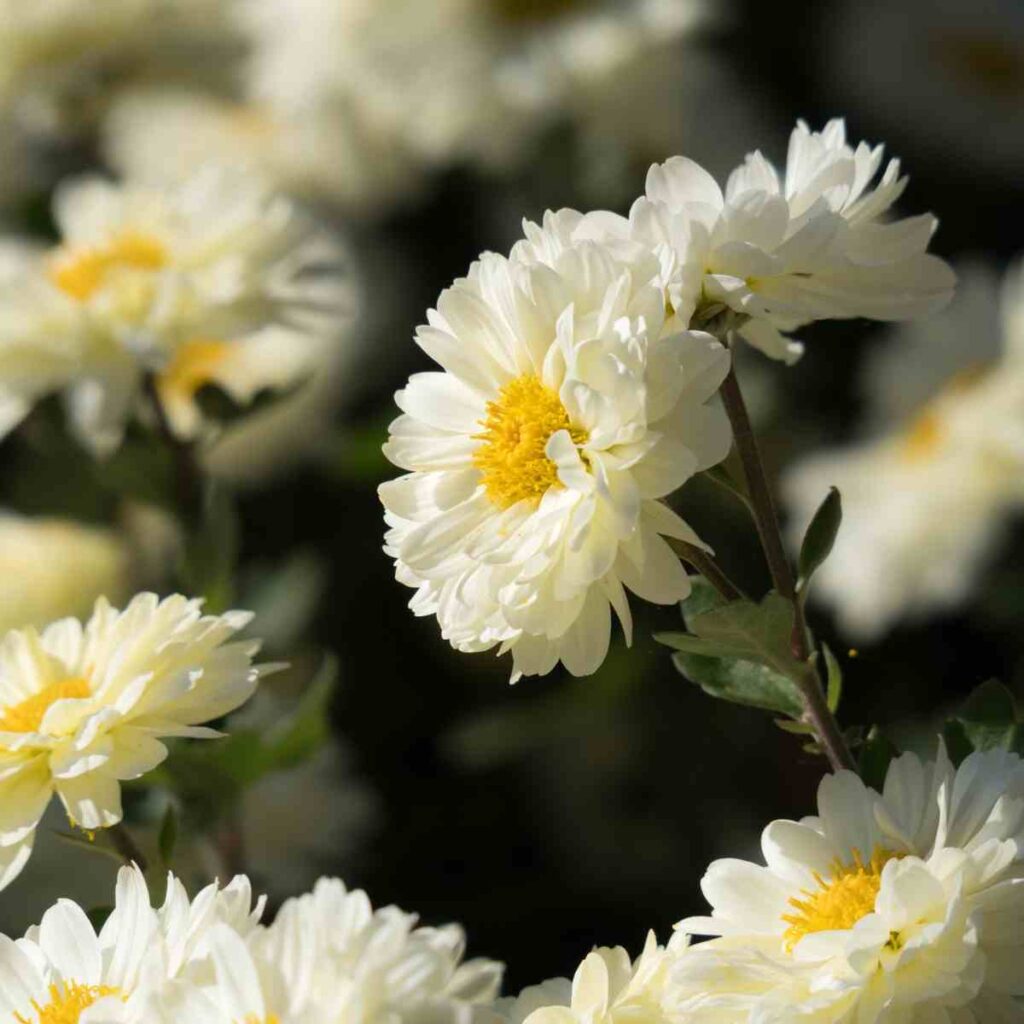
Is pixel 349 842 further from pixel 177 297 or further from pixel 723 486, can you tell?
pixel 723 486

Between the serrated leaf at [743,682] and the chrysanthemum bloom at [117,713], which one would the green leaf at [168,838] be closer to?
the chrysanthemum bloom at [117,713]

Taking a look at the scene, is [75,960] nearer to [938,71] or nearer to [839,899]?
[839,899]

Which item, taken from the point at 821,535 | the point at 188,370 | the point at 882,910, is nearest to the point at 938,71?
the point at 188,370

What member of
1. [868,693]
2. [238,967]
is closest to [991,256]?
[868,693]

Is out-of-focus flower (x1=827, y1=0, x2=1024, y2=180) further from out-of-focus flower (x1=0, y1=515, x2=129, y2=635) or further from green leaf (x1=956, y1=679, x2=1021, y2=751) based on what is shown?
green leaf (x1=956, y1=679, x2=1021, y2=751)

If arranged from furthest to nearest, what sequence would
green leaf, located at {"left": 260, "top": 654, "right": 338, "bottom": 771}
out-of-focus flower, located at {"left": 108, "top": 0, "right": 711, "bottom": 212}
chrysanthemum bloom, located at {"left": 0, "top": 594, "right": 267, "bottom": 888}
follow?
out-of-focus flower, located at {"left": 108, "top": 0, "right": 711, "bottom": 212} < green leaf, located at {"left": 260, "top": 654, "right": 338, "bottom": 771} < chrysanthemum bloom, located at {"left": 0, "top": 594, "right": 267, "bottom": 888}

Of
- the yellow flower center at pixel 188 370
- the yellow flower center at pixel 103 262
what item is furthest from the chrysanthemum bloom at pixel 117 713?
the yellow flower center at pixel 188 370

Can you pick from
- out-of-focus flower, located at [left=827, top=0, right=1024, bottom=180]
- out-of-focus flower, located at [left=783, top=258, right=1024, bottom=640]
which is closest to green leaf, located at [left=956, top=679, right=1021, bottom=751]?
out-of-focus flower, located at [left=783, top=258, right=1024, bottom=640]

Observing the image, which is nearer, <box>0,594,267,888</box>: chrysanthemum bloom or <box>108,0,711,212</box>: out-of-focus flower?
<box>0,594,267,888</box>: chrysanthemum bloom
